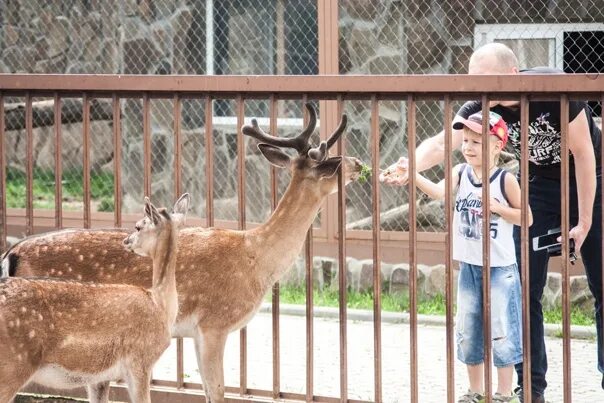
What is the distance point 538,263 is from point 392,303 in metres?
3.71

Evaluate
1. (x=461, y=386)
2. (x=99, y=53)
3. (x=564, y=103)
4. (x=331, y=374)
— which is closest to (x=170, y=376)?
(x=331, y=374)

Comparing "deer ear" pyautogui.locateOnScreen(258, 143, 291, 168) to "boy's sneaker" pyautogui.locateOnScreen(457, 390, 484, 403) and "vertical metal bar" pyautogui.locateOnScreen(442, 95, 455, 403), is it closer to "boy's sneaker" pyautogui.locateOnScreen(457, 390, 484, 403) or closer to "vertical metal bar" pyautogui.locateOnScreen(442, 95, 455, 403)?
"vertical metal bar" pyautogui.locateOnScreen(442, 95, 455, 403)

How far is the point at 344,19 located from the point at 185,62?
63.6 inches

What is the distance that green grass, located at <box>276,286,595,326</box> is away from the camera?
31.6 ft

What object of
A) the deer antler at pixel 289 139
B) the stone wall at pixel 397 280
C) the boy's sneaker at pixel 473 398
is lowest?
the boy's sneaker at pixel 473 398

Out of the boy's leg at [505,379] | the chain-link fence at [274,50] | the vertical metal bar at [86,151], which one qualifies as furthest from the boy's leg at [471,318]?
the chain-link fence at [274,50]

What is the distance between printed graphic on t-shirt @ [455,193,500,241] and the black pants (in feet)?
1.58

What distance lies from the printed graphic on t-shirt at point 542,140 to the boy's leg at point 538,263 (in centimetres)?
16

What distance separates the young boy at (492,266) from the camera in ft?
19.7

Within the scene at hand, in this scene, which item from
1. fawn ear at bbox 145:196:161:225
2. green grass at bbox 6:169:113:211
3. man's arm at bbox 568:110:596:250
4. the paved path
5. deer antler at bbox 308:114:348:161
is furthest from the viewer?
green grass at bbox 6:169:113:211

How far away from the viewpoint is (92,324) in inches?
208

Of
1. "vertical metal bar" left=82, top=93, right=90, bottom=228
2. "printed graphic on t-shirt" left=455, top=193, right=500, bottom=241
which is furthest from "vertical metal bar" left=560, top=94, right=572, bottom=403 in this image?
"vertical metal bar" left=82, top=93, right=90, bottom=228

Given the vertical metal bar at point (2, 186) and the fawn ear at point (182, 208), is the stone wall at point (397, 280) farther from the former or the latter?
the fawn ear at point (182, 208)

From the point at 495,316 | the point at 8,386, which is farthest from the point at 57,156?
the point at 495,316
